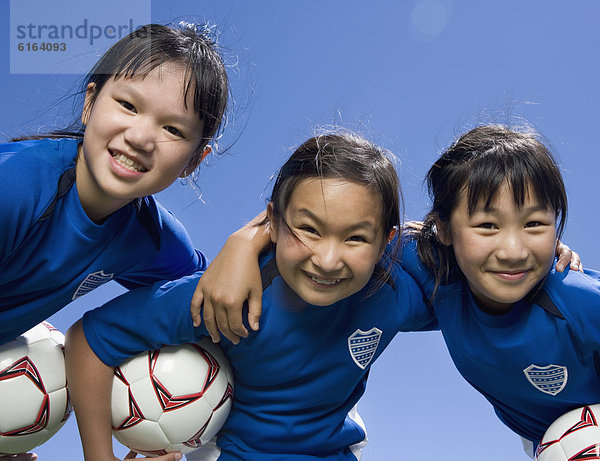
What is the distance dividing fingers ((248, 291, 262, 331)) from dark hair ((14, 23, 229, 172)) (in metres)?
0.72

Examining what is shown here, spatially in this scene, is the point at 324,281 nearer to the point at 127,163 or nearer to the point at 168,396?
the point at 168,396

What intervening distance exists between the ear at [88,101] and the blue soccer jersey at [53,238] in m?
0.14

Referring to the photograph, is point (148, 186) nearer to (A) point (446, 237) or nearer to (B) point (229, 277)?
(B) point (229, 277)

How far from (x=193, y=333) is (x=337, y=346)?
0.63 metres

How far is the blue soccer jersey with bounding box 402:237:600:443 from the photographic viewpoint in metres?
2.92

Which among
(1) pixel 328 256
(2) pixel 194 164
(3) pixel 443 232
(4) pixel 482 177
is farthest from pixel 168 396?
(4) pixel 482 177

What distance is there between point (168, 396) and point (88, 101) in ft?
4.54

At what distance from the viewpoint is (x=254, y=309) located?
9.59ft

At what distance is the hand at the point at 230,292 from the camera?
2.86 meters

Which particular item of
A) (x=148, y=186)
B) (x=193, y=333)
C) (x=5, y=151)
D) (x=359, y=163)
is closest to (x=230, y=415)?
(x=193, y=333)

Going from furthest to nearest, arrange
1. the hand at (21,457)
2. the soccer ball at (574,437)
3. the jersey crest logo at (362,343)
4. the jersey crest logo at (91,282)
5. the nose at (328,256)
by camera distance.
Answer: the hand at (21,457), the jersey crest logo at (91,282), the jersey crest logo at (362,343), the soccer ball at (574,437), the nose at (328,256)

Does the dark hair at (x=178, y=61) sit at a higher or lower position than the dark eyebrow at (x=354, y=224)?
higher

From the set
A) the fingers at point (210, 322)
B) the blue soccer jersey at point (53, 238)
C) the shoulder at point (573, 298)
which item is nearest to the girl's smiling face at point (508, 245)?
the shoulder at point (573, 298)

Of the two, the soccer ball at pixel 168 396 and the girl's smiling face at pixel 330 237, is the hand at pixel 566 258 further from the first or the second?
the soccer ball at pixel 168 396
